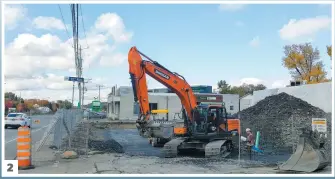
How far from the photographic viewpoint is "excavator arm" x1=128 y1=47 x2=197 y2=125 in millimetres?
16750

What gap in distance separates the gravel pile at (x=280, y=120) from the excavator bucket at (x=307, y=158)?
5.95 m

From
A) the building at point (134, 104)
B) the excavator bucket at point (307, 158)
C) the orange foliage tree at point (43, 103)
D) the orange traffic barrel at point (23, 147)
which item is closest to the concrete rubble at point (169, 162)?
A: the excavator bucket at point (307, 158)

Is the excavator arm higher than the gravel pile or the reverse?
higher

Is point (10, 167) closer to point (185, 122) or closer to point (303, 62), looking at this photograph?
point (185, 122)

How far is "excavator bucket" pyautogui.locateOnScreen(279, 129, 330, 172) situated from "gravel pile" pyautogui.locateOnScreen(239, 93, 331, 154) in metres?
5.95

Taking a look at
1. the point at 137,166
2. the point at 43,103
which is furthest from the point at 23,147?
the point at 43,103

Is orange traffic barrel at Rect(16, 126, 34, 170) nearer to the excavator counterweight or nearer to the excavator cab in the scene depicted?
the excavator counterweight

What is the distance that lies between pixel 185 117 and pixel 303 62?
162ft

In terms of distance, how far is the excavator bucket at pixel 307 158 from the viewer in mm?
12172

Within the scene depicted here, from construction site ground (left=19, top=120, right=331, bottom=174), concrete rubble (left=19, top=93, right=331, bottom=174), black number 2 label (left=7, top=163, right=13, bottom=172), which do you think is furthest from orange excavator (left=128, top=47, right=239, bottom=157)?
black number 2 label (left=7, top=163, right=13, bottom=172)

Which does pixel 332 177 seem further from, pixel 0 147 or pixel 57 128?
pixel 57 128

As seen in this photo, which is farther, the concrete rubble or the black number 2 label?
the concrete rubble

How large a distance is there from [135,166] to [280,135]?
421 inches

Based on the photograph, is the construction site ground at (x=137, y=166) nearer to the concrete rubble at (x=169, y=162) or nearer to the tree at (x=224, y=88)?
the concrete rubble at (x=169, y=162)
